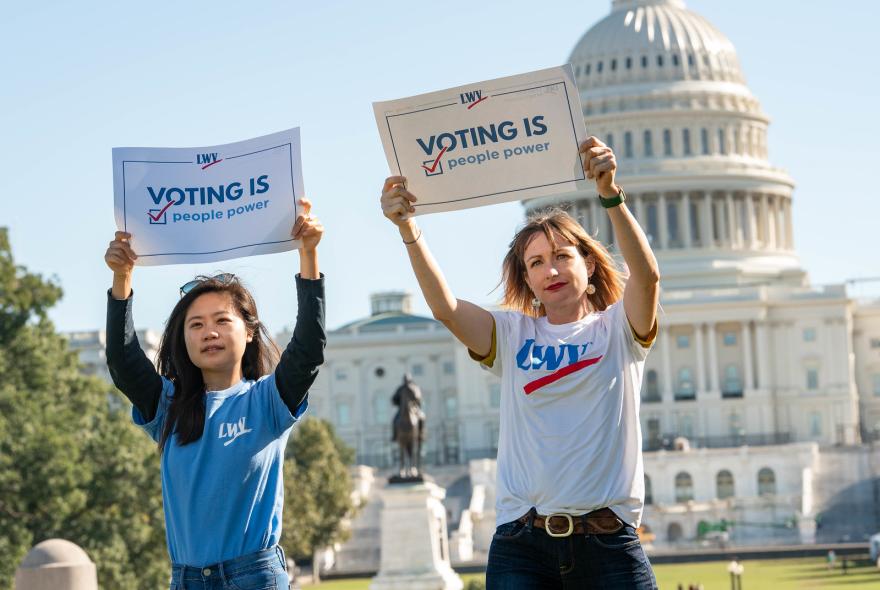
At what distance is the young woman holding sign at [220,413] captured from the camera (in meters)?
10.2

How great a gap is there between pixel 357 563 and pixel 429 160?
79936 mm

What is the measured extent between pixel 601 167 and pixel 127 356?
256cm

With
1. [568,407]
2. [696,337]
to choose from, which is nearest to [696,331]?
[696,337]

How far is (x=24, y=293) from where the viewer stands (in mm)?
58844

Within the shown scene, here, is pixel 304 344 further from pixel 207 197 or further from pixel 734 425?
pixel 734 425

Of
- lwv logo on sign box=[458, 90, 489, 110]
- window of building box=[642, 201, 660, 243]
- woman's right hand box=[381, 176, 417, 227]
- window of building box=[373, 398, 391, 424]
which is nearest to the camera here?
woman's right hand box=[381, 176, 417, 227]

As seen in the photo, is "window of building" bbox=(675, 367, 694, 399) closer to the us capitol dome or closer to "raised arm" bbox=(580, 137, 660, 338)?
the us capitol dome

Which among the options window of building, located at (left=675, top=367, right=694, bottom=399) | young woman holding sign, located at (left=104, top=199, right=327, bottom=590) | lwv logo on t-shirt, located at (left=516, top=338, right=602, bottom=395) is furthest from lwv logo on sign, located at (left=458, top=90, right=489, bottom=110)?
window of building, located at (left=675, top=367, right=694, bottom=399)

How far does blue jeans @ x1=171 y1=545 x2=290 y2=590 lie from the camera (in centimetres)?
1016

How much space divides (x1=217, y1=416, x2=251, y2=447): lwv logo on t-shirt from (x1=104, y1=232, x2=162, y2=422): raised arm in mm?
563

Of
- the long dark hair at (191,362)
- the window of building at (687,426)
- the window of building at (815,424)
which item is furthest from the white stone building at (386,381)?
the long dark hair at (191,362)

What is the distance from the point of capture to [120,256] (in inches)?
440

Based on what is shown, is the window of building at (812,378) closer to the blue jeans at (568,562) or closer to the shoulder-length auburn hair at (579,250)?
the shoulder-length auburn hair at (579,250)

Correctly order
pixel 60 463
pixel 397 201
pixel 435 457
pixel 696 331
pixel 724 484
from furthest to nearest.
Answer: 1. pixel 435 457
2. pixel 696 331
3. pixel 724 484
4. pixel 60 463
5. pixel 397 201
